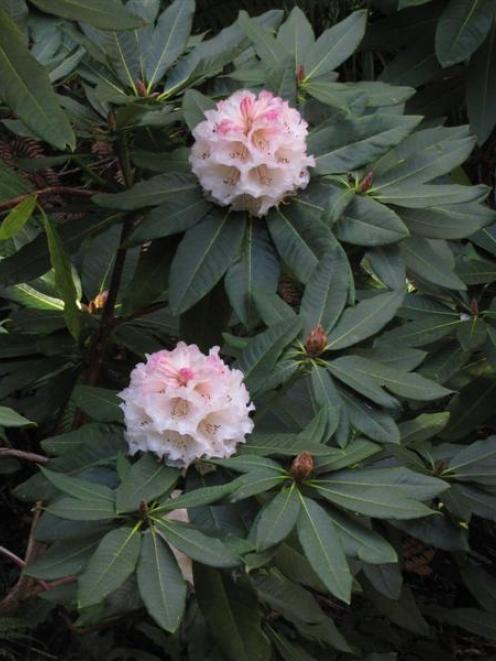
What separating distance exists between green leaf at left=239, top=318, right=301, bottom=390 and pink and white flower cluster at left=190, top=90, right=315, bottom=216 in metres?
0.22

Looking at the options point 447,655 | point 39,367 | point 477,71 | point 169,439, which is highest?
point 477,71

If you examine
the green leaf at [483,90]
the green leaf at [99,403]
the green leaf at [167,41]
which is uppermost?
the green leaf at [483,90]

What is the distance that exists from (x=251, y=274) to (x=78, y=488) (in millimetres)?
447

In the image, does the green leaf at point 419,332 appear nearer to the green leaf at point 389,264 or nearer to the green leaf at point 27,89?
the green leaf at point 389,264

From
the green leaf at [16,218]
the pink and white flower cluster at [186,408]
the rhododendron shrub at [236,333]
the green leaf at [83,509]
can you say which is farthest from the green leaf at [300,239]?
the green leaf at [83,509]

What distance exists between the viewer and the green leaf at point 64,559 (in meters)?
1.39

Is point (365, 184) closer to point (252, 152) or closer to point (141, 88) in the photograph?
point (252, 152)

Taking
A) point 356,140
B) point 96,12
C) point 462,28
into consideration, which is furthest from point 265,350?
point 462,28

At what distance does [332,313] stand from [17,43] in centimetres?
57

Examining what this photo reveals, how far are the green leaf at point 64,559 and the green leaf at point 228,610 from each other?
0.59 feet

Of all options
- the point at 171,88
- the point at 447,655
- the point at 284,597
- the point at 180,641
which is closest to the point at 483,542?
the point at 447,655

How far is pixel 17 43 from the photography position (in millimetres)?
1376

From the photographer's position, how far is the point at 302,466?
1423mm

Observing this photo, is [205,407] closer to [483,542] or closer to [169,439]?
[169,439]
